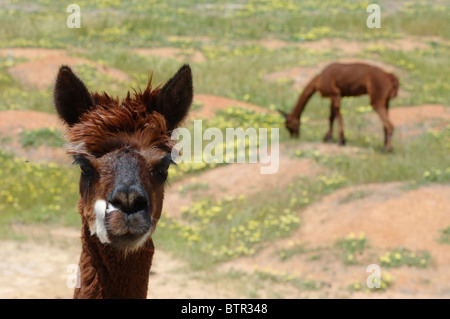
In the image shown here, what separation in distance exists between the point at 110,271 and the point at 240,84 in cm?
2265

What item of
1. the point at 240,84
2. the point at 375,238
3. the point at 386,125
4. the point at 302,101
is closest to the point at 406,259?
the point at 375,238

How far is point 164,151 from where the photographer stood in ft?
14.8

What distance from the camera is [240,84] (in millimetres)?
26797

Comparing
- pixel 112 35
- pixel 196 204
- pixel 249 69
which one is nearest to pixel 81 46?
pixel 112 35

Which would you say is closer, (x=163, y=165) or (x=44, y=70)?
(x=163, y=165)

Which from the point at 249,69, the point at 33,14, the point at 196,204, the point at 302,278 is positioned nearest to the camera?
the point at 302,278

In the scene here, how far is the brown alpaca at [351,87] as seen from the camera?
1991 cm

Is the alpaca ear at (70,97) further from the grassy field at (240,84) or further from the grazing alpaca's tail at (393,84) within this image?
the grazing alpaca's tail at (393,84)

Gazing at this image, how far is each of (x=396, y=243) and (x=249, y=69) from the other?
1811 centimetres

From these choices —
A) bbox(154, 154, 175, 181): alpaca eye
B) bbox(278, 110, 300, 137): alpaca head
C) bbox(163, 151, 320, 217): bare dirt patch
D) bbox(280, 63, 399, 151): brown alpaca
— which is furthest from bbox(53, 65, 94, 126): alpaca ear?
bbox(278, 110, 300, 137): alpaca head

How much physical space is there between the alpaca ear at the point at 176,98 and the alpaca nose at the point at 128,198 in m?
0.84

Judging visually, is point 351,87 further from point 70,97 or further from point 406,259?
point 70,97

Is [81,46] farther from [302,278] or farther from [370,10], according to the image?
[302,278]

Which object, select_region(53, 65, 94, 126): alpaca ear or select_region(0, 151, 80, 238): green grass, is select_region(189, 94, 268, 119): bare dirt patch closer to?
select_region(0, 151, 80, 238): green grass
